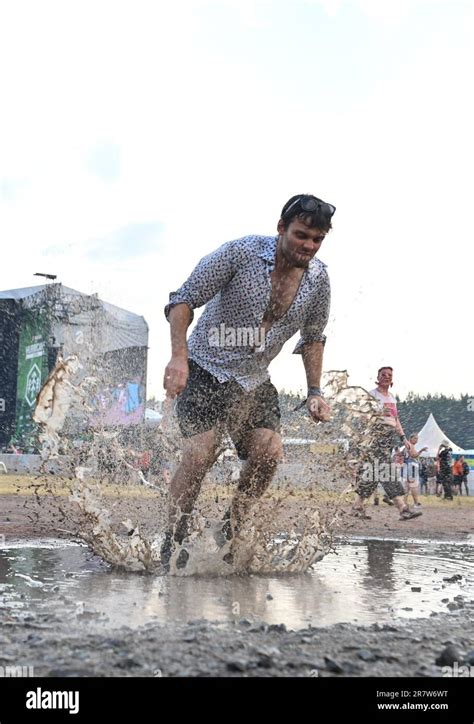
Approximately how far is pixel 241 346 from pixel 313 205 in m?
0.79

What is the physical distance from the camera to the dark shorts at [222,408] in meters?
4.41

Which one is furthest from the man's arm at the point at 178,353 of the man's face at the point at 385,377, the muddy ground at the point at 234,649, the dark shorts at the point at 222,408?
the man's face at the point at 385,377

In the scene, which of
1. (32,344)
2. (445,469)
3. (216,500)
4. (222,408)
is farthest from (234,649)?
(32,344)

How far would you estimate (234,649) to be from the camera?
2.51 m

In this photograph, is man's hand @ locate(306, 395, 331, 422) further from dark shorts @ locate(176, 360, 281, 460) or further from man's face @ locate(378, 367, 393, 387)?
man's face @ locate(378, 367, 393, 387)

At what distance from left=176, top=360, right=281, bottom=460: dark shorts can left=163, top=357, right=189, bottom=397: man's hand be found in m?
0.36

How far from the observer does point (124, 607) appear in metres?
3.33

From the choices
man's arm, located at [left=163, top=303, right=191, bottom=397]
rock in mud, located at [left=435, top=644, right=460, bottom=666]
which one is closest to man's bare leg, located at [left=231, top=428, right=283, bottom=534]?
man's arm, located at [left=163, top=303, right=191, bottom=397]

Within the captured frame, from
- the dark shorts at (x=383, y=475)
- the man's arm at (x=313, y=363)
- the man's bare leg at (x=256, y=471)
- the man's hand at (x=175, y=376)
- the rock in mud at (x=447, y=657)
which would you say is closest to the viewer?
the rock in mud at (x=447, y=657)

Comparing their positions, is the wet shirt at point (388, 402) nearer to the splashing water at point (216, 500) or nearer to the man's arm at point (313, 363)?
the splashing water at point (216, 500)

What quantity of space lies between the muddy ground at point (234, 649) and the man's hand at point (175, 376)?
48.5 inches
